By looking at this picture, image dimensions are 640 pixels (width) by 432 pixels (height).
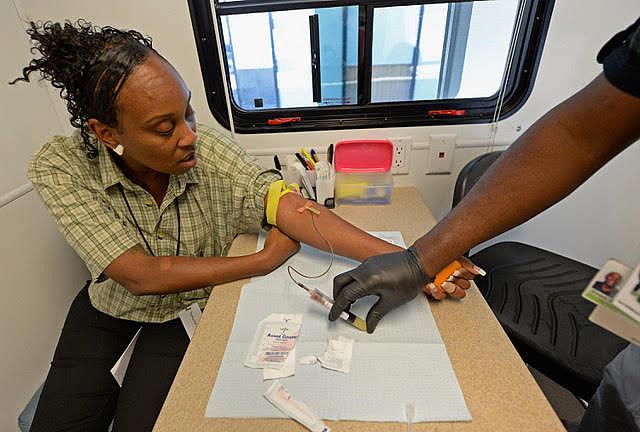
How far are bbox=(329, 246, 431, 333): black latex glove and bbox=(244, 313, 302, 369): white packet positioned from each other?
0.31 ft

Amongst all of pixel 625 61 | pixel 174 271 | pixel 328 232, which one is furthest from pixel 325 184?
pixel 625 61

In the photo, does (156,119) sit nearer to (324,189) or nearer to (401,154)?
(324,189)

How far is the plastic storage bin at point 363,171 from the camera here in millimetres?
1369

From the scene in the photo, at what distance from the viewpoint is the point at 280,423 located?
0.60 meters

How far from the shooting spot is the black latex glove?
0.79m

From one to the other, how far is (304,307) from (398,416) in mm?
328

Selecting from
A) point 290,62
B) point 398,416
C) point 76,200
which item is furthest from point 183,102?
point 398,416

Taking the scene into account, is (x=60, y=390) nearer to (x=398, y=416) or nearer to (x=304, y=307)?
(x=304, y=307)

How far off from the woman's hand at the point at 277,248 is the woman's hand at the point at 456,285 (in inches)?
15.9

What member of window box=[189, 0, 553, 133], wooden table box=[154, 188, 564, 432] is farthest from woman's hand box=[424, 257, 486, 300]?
window box=[189, 0, 553, 133]

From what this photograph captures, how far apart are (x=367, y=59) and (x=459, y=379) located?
122cm

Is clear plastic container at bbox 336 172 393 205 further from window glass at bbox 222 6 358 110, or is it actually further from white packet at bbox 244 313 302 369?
white packet at bbox 244 313 302 369

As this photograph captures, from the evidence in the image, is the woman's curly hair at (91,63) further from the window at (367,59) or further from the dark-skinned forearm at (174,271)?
the window at (367,59)

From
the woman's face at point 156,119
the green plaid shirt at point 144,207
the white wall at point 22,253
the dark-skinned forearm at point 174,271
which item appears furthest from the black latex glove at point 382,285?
the white wall at point 22,253
